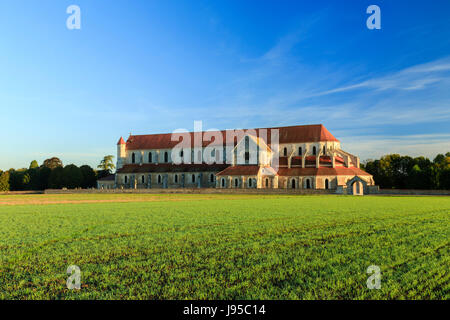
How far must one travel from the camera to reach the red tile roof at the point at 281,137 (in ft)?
251

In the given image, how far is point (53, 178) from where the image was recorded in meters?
96.1

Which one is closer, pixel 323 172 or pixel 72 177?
pixel 323 172

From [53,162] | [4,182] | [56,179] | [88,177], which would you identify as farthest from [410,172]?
[53,162]

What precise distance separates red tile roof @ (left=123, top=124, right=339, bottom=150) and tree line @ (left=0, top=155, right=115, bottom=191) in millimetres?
15986

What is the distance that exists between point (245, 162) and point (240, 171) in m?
3.88

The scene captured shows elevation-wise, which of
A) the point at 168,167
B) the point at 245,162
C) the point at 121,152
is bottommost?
the point at 168,167

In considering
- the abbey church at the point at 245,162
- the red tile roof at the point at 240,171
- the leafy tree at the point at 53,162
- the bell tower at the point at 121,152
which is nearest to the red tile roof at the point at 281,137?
the abbey church at the point at 245,162

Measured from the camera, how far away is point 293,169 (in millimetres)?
71188

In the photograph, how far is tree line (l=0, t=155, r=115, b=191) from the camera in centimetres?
9375

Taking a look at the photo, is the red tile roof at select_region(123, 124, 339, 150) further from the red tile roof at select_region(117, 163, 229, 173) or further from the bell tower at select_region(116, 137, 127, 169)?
the red tile roof at select_region(117, 163, 229, 173)

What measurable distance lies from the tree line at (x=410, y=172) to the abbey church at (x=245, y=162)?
11.2m

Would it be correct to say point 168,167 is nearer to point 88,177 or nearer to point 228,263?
point 88,177

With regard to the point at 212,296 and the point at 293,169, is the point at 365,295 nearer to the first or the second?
the point at 212,296

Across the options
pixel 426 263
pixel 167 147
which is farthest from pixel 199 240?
pixel 167 147
